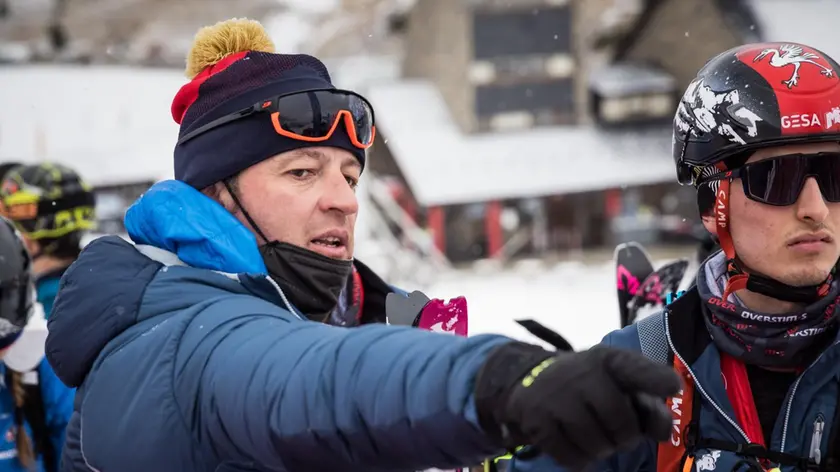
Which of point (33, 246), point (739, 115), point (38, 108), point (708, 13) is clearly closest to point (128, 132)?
point (38, 108)

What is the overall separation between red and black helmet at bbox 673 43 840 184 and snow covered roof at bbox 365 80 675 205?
71.5ft

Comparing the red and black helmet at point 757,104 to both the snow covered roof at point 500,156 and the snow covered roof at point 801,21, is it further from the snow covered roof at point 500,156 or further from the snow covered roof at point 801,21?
the snow covered roof at point 801,21

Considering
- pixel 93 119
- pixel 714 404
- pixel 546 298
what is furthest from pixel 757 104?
pixel 93 119

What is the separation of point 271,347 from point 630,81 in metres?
27.7

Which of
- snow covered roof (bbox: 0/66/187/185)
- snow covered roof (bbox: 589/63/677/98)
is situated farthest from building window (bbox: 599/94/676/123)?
snow covered roof (bbox: 0/66/187/185)

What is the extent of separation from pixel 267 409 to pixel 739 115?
162 cm

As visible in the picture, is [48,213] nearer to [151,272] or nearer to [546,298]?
[151,272]

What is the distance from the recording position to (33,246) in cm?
498

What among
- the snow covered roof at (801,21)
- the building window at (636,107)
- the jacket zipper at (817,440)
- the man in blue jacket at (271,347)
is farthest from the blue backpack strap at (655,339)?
the building window at (636,107)

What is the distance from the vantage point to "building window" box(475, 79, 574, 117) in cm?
2695

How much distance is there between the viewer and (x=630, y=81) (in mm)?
27594

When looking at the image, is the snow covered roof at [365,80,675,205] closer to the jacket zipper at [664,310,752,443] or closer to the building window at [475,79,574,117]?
the building window at [475,79,574,117]

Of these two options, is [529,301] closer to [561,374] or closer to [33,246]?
[33,246]

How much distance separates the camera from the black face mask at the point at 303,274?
1747 millimetres
